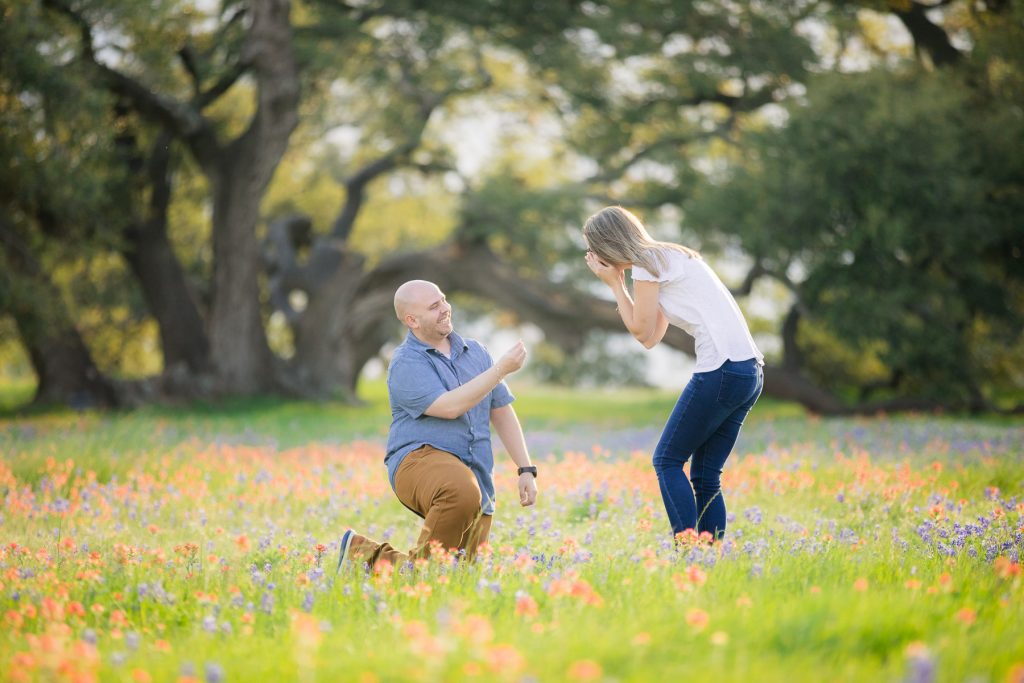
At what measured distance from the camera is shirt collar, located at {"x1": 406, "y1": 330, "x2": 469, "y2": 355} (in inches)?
211

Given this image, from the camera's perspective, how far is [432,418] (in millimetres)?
5305

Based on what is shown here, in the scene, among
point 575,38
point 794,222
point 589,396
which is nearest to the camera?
point 794,222

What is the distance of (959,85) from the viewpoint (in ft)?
62.8

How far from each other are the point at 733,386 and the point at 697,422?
28 centimetres

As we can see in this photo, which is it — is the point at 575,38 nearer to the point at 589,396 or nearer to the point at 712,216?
the point at 712,216

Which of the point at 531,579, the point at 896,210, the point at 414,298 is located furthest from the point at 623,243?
the point at 896,210

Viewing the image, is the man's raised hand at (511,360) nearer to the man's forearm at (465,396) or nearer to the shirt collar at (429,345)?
the man's forearm at (465,396)

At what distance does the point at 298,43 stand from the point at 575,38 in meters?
6.15

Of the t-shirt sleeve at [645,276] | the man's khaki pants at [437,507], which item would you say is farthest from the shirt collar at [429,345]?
the t-shirt sleeve at [645,276]

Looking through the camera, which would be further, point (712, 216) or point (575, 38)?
point (575, 38)

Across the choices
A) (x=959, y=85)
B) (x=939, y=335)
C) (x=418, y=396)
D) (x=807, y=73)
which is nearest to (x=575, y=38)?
(x=807, y=73)

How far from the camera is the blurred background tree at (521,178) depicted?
58.3 ft

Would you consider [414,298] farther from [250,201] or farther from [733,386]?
[250,201]

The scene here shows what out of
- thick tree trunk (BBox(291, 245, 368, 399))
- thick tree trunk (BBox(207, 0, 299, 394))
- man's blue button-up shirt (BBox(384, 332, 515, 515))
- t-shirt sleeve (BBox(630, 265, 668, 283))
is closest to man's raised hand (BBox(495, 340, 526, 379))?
man's blue button-up shirt (BBox(384, 332, 515, 515))
